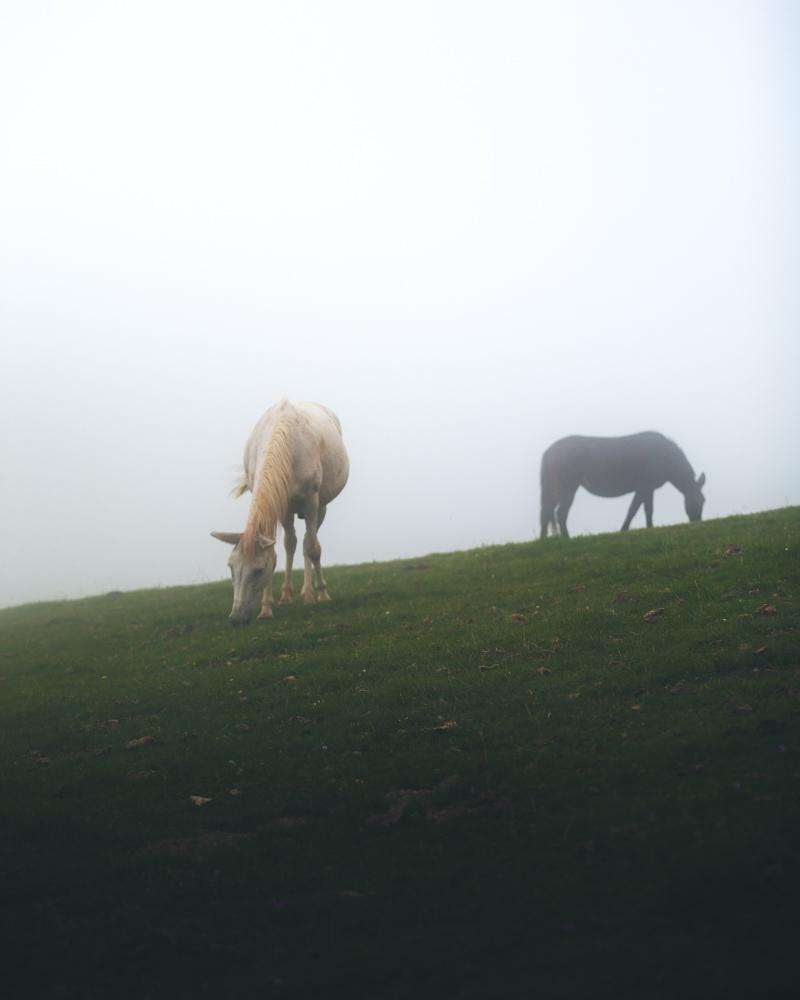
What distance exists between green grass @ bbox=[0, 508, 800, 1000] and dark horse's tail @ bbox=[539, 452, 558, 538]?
1075 cm

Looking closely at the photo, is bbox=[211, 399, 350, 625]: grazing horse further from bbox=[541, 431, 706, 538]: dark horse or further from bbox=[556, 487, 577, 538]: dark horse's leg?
bbox=[541, 431, 706, 538]: dark horse

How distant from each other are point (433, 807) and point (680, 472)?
19.4 meters

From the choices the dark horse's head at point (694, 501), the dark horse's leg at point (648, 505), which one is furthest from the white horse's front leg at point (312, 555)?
the dark horse's head at point (694, 501)

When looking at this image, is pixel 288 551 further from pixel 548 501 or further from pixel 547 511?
pixel 548 501

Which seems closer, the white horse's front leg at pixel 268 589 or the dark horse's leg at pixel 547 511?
the white horse's front leg at pixel 268 589

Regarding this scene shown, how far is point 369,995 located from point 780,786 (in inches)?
113

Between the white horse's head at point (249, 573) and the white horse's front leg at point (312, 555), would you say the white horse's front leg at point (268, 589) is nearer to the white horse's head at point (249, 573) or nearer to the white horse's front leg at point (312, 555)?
the white horse's head at point (249, 573)

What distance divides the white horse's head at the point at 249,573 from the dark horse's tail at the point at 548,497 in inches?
433

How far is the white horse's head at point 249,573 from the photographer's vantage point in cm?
1336

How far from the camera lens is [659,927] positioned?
441cm

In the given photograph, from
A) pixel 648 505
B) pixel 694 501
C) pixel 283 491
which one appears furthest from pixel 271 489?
pixel 694 501

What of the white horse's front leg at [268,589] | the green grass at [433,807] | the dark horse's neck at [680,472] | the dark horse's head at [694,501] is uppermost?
the dark horse's neck at [680,472]

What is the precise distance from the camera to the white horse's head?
43.8ft

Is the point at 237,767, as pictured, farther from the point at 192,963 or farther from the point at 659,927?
the point at 659,927
